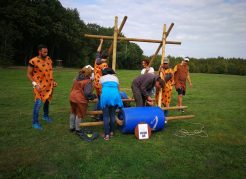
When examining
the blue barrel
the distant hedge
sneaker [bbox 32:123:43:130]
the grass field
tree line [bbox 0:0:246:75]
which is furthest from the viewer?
the distant hedge

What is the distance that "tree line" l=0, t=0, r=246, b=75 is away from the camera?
1388 inches

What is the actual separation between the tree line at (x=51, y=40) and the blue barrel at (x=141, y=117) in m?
28.3

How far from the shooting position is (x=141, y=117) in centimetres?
695

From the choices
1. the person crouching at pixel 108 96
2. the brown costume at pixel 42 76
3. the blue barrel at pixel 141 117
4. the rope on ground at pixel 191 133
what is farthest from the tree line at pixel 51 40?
the rope on ground at pixel 191 133

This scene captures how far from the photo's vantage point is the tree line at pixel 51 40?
3525cm

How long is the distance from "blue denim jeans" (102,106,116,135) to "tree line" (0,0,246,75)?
28.1 meters

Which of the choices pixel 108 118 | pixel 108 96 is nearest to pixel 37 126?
pixel 108 118

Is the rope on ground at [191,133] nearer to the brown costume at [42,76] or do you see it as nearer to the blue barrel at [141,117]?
the blue barrel at [141,117]

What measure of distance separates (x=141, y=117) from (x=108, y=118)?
91 cm

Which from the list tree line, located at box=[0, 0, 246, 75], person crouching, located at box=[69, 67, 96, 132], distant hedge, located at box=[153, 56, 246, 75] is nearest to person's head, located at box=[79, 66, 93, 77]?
person crouching, located at box=[69, 67, 96, 132]

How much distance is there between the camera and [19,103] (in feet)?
34.9

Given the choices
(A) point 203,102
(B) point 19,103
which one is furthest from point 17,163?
(A) point 203,102

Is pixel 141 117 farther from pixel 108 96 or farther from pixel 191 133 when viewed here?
pixel 191 133

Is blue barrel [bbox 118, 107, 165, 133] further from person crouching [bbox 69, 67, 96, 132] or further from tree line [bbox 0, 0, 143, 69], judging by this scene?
tree line [bbox 0, 0, 143, 69]
